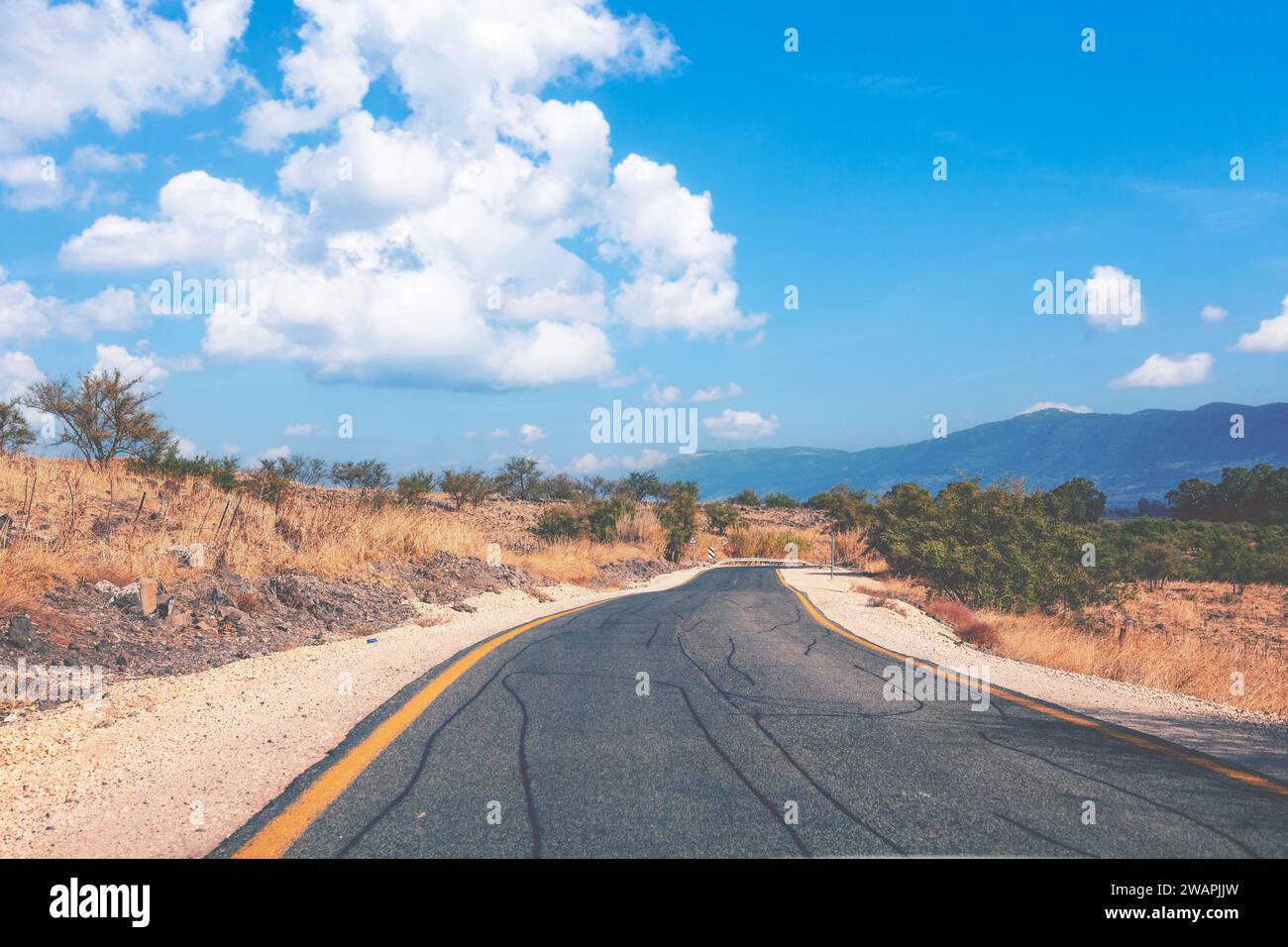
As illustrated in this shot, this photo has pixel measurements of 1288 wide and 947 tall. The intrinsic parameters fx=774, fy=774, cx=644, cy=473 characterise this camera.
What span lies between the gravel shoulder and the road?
0.95 feet

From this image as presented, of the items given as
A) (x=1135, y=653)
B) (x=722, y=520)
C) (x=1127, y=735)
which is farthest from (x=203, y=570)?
(x=722, y=520)

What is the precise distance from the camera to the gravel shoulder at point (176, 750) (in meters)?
3.46

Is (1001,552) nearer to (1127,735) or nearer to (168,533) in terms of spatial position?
(1127,735)

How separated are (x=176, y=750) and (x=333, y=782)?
140 cm

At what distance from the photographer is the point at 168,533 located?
12.0m

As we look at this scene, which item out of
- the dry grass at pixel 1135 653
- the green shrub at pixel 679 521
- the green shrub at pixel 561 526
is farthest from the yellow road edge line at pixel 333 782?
the green shrub at pixel 679 521

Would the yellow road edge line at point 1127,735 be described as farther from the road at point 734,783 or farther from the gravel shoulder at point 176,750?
the gravel shoulder at point 176,750

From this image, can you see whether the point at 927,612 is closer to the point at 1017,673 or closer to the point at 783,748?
the point at 1017,673

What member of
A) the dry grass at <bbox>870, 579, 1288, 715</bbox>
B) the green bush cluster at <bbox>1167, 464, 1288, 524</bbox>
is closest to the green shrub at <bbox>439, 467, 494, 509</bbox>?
the dry grass at <bbox>870, 579, 1288, 715</bbox>

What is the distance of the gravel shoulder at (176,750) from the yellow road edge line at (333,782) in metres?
0.19

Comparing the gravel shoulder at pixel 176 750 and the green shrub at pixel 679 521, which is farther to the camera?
the green shrub at pixel 679 521

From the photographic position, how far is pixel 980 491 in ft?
87.1
